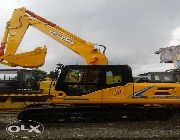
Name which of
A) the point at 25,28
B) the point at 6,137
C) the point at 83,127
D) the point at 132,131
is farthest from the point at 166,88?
the point at 25,28

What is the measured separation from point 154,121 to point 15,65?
18.5 feet

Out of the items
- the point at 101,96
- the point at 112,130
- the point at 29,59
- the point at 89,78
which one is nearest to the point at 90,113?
the point at 101,96

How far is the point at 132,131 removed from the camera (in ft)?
33.7

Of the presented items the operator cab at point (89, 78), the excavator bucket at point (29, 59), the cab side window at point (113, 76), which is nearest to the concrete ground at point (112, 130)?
the operator cab at point (89, 78)

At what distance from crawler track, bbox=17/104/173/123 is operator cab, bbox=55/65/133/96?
649mm

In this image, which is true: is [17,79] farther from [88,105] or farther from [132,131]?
[132,131]

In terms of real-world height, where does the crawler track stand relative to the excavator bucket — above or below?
below

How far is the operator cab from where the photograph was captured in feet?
37.4

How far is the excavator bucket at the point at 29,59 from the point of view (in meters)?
13.5

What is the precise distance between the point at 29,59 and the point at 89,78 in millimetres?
3151

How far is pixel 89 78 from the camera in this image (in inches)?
457

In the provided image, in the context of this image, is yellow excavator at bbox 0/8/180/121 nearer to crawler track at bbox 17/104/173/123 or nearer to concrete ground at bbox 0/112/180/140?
crawler track at bbox 17/104/173/123

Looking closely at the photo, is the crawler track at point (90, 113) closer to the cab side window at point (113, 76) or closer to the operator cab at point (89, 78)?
the operator cab at point (89, 78)

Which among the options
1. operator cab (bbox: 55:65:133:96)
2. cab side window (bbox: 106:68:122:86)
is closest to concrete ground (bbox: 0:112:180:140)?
operator cab (bbox: 55:65:133:96)
